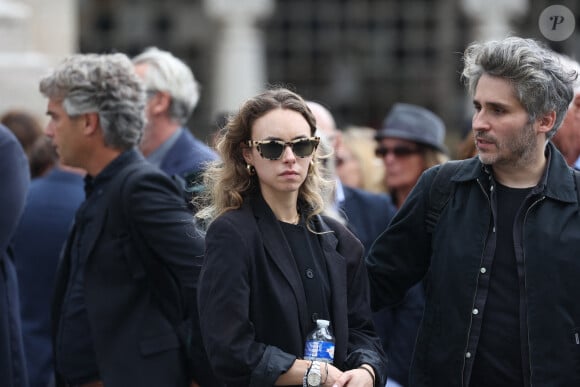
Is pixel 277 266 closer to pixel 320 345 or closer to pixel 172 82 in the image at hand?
pixel 320 345

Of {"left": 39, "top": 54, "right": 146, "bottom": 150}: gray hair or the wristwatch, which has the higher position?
{"left": 39, "top": 54, "right": 146, "bottom": 150}: gray hair

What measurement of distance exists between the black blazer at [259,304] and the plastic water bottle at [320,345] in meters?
0.02

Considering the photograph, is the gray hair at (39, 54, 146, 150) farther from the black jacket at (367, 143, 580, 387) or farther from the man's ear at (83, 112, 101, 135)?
the black jacket at (367, 143, 580, 387)

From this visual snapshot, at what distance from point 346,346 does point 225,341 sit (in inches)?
14.9

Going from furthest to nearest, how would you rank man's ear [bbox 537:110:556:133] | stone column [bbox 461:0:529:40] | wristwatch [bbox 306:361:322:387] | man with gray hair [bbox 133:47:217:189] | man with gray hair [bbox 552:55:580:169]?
stone column [bbox 461:0:529:40]
man with gray hair [bbox 133:47:217:189]
man with gray hair [bbox 552:55:580:169]
man's ear [bbox 537:110:556:133]
wristwatch [bbox 306:361:322:387]

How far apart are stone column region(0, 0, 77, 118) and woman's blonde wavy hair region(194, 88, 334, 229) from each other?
5.46 metres

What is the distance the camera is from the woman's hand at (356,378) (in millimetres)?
3566

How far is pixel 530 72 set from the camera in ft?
12.4

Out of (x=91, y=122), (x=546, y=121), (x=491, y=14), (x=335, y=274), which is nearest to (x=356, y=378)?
(x=335, y=274)

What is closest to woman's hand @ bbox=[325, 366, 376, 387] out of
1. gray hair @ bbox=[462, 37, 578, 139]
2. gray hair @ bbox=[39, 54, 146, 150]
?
gray hair @ bbox=[462, 37, 578, 139]

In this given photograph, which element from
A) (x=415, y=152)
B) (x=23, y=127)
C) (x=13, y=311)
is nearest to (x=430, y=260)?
(x=13, y=311)

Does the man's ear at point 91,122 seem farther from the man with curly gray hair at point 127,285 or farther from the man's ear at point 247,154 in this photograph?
the man's ear at point 247,154

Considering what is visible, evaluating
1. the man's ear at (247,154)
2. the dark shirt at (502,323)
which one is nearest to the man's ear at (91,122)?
the man's ear at (247,154)

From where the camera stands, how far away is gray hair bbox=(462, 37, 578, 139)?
379 cm
